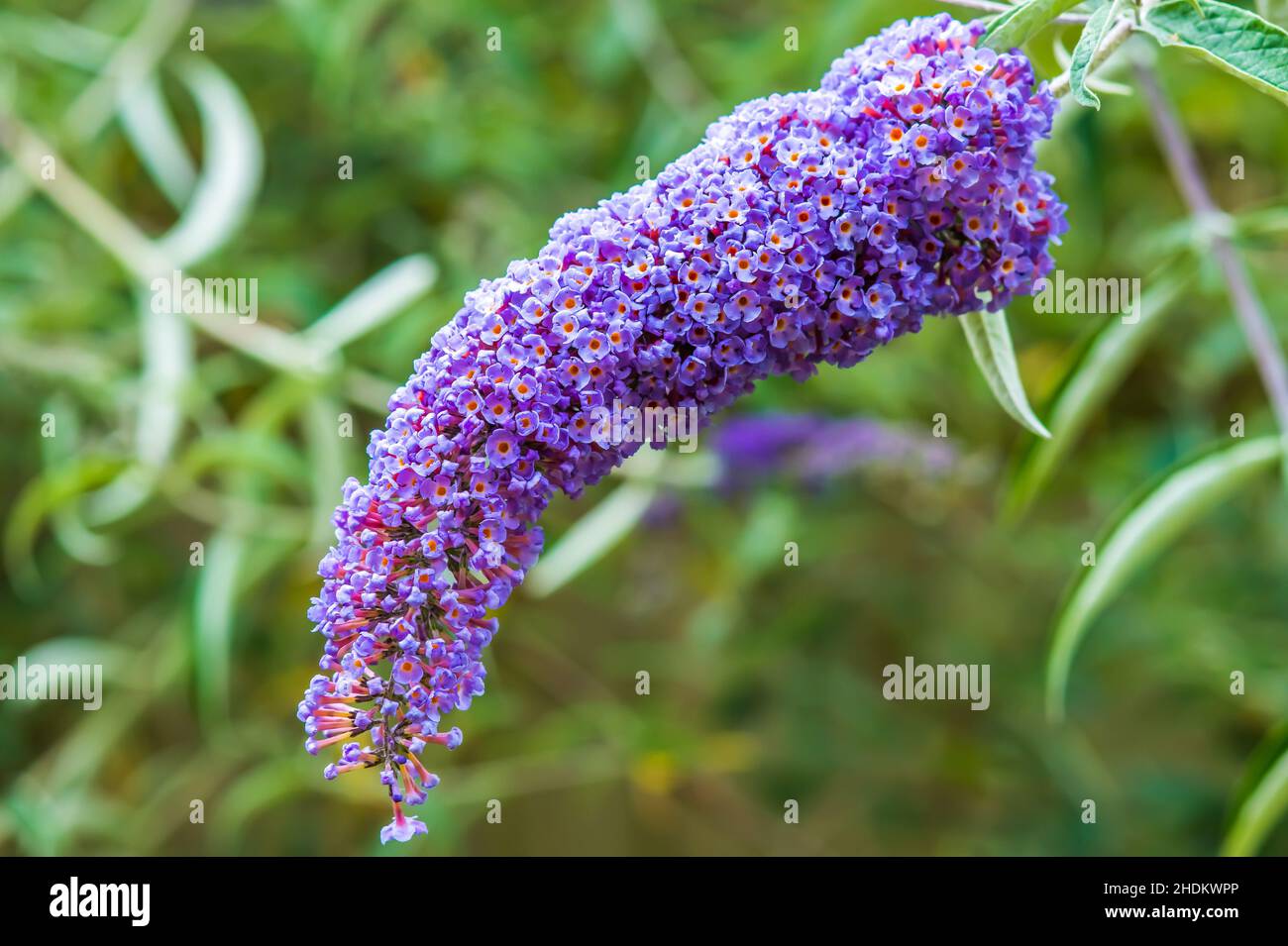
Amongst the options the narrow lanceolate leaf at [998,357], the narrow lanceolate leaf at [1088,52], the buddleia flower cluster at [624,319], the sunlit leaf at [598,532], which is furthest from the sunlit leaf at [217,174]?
the narrow lanceolate leaf at [1088,52]

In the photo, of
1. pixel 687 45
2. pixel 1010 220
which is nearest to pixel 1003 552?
pixel 687 45

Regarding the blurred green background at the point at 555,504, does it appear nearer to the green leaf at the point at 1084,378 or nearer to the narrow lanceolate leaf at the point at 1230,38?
the green leaf at the point at 1084,378

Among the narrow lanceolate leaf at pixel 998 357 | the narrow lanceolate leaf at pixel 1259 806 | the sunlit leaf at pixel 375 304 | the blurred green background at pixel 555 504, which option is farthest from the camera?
the blurred green background at pixel 555 504

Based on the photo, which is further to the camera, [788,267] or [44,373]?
[44,373]

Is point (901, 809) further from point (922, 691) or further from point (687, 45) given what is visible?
point (687, 45)

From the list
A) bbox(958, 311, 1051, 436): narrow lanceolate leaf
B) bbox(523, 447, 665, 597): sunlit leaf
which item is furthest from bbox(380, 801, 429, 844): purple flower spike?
bbox(523, 447, 665, 597): sunlit leaf

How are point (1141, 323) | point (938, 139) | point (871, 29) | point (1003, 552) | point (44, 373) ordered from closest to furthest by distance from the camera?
point (938, 139)
point (1141, 323)
point (871, 29)
point (44, 373)
point (1003, 552)

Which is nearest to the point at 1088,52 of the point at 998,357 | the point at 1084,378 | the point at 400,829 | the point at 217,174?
the point at 998,357
